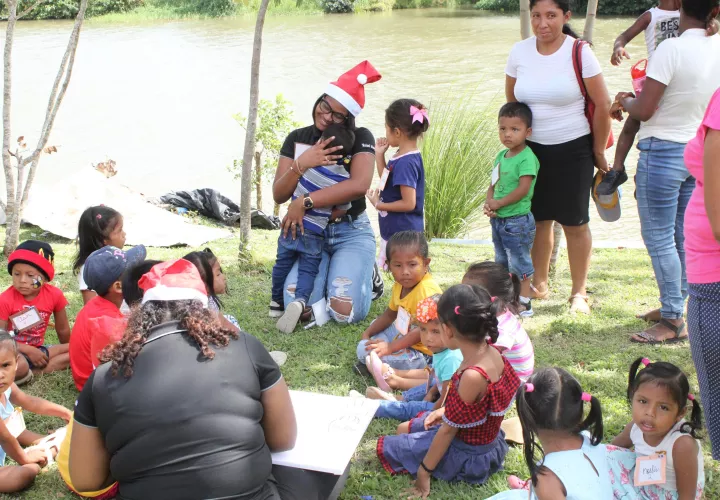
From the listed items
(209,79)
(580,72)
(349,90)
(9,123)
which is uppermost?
(580,72)

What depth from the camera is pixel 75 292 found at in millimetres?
5293

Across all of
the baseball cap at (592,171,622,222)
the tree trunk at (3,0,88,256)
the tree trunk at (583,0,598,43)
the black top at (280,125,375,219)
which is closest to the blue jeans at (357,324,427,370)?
the black top at (280,125,375,219)

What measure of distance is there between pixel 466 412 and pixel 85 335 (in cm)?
193

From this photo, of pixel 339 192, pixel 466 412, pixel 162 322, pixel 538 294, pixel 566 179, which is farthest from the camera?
pixel 538 294

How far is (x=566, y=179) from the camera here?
4430 mm

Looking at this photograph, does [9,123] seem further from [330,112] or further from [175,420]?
[175,420]

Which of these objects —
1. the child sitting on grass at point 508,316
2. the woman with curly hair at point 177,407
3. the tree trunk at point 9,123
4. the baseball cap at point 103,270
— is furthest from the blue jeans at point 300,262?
the woman with curly hair at point 177,407

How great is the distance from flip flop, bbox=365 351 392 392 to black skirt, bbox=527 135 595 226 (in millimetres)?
1548

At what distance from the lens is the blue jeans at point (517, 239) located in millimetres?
4449

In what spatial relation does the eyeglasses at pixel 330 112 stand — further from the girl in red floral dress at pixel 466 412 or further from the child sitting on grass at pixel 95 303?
the girl in red floral dress at pixel 466 412

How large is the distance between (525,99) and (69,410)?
122 inches

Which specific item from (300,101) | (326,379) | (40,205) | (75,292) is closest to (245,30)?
(300,101)

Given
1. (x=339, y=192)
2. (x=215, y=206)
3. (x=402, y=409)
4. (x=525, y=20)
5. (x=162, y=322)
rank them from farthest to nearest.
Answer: (x=215, y=206), (x=525, y=20), (x=339, y=192), (x=402, y=409), (x=162, y=322)

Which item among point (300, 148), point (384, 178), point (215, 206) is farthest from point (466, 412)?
point (215, 206)
